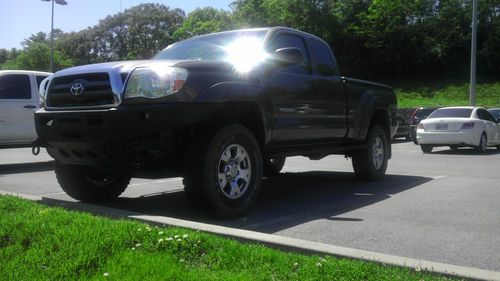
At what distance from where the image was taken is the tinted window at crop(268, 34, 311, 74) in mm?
6838

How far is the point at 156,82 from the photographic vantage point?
208 inches

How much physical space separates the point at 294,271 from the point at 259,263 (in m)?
0.27

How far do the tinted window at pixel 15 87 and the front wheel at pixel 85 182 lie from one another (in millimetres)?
5810

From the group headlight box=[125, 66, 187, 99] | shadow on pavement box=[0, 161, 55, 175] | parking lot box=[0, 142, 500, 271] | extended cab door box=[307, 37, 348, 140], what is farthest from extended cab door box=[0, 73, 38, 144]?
headlight box=[125, 66, 187, 99]

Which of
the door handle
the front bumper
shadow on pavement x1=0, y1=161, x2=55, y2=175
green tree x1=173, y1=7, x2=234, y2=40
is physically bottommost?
shadow on pavement x1=0, y1=161, x2=55, y2=175

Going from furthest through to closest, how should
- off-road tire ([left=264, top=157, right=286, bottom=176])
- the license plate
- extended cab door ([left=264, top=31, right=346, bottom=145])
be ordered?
the license plate
off-road tire ([left=264, top=157, right=286, bottom=176])
extended cab door ([left=264, top=31, right=346, bottom=145])

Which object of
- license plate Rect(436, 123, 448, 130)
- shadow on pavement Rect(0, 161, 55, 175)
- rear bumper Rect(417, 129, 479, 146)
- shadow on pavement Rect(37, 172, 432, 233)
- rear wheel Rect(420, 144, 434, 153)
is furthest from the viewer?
rear wheel Rect(420, 144, 434, 153)

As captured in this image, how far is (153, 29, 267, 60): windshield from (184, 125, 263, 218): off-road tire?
1166 mm

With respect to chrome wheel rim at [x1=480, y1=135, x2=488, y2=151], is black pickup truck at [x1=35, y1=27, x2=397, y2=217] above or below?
above

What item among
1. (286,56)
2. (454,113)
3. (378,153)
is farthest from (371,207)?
(454,113)

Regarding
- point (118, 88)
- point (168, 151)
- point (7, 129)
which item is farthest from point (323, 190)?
point (7, 129)

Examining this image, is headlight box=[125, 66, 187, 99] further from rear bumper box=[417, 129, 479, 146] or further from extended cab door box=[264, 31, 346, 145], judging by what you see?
rear bumper box=[417, 129, 479, 146]

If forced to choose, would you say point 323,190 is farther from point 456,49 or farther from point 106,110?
point 456,49

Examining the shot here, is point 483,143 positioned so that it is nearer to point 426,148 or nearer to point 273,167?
point 426,148
